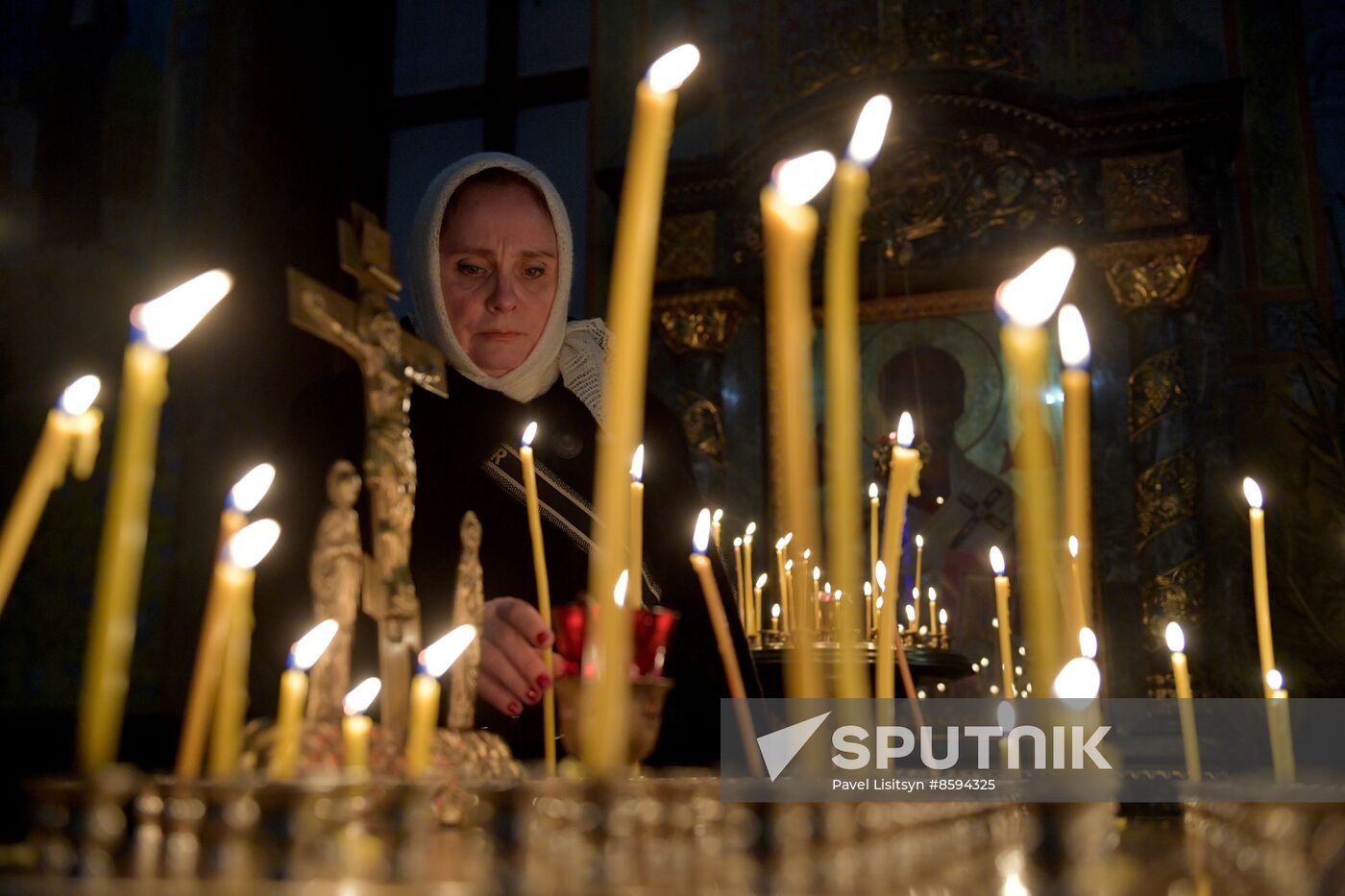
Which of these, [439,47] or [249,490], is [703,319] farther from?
[249,490]

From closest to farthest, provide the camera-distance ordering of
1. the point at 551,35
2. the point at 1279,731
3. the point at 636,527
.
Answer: the point at 1279,731
the point at 636,527
the point at 551,35

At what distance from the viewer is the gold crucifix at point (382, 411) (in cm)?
83

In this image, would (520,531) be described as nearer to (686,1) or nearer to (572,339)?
(572,339)

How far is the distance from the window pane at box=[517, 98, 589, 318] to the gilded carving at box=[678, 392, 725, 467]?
1.05m

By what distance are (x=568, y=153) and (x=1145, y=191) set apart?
330cm

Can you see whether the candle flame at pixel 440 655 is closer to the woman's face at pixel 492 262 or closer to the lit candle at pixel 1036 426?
the lit candle at pixel 1036 426

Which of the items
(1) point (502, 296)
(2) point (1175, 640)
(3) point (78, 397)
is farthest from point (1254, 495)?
(1) point (502, 296)

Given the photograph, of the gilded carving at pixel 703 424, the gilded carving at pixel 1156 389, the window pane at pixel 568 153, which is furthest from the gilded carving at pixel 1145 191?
the window pane at pixel 568 153

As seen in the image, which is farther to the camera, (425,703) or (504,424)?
(504,424)

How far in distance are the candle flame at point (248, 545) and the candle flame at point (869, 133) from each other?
0.43m

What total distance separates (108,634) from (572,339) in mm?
1765

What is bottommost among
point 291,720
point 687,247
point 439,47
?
point 291,720

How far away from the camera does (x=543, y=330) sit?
2123 mm

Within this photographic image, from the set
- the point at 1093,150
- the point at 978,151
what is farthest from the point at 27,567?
the point at 1093,150
